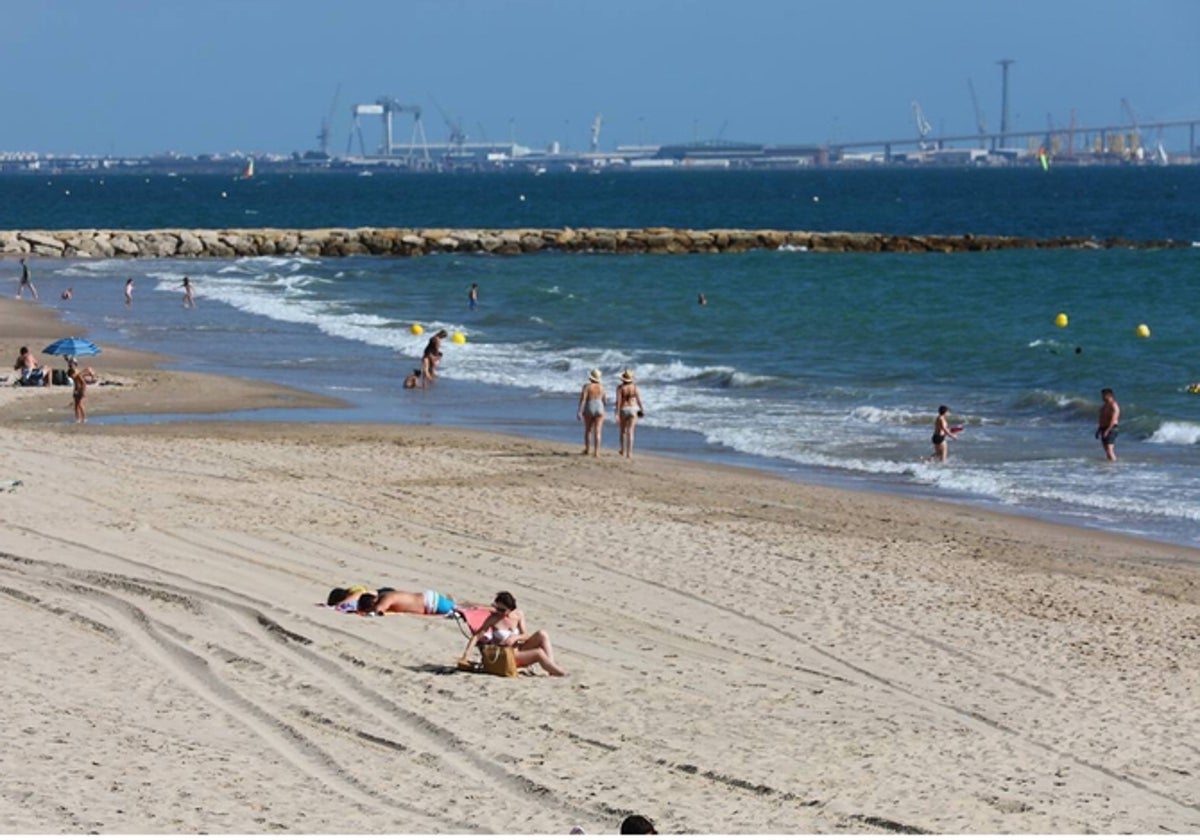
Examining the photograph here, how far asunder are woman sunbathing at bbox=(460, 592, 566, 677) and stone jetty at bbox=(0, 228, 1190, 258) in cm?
5770

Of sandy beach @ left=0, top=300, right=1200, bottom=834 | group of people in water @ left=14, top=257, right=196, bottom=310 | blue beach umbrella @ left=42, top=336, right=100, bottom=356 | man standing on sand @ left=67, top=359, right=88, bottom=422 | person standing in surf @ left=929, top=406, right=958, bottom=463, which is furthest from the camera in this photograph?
group of people in water @ left=14, top=257, right=196, bottom=310

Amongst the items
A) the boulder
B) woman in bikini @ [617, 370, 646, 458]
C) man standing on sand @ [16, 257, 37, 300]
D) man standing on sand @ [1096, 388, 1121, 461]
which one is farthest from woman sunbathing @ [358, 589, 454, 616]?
the boulder

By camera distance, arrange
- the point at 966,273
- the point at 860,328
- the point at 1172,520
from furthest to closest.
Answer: the point at 966,273, the point at 860,328, the point at 1172,520

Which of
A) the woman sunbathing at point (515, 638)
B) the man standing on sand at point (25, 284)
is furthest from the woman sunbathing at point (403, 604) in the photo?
the man standing on sand at point (25, 284)

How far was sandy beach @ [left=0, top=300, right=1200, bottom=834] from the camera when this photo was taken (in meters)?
9.20

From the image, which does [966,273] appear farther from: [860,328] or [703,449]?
[703,449]

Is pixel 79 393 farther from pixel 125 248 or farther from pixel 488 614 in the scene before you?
pixel 125 248

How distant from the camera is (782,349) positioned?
1444 inches

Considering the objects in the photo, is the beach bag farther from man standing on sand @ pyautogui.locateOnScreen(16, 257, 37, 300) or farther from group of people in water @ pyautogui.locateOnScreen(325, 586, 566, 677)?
man standing on sand @ pyautogui.locateOnScreen(16, 257, 37, 300)

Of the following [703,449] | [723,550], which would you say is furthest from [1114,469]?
[723,550]

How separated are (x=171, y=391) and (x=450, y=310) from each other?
19.2m

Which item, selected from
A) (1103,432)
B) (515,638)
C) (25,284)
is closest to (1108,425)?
(1103,432)

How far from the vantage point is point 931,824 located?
8930mm

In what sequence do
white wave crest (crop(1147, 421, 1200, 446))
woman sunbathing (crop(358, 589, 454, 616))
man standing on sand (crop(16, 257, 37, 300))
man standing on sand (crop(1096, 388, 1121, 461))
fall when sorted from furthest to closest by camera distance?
man standing on sand (crop(16, 257, 37, 300)), white wave crest (crop(1147, 421, 1200, 446)), man standing on sand (crop(1096, 388, 1121, 461)), woman sunbathing (crop(358, 589, 454, 616))
